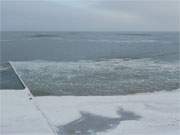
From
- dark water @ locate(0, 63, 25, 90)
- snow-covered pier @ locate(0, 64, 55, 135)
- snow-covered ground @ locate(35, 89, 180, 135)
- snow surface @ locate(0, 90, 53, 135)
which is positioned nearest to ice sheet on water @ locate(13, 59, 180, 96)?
dark water @ locate(0, 63, 25, 90)

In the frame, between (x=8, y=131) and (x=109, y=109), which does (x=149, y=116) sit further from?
(x=8, y=131)

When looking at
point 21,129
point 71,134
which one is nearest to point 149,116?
point 71,134

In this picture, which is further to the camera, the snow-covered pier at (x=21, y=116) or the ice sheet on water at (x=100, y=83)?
the ice sheet on water at (x=100, y=83)

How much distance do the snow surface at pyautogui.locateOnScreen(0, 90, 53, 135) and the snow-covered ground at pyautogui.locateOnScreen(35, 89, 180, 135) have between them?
0.30m

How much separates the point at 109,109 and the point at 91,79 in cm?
745

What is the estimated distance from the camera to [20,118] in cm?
861

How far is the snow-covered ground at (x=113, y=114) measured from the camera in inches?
310

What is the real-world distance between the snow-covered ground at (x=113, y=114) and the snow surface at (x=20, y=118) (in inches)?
11.7

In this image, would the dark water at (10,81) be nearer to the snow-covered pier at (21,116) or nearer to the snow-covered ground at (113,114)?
the snow-covered pier at (21,116)

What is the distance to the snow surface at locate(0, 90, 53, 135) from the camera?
7652 mm

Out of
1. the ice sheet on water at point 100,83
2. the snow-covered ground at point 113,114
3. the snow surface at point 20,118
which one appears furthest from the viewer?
the ice sheet on water at point 100,83

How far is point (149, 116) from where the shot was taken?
908 cm

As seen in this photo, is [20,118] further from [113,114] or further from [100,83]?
[100,83]

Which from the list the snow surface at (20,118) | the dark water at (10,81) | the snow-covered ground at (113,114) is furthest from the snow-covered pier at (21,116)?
the dark water at (10,81)
